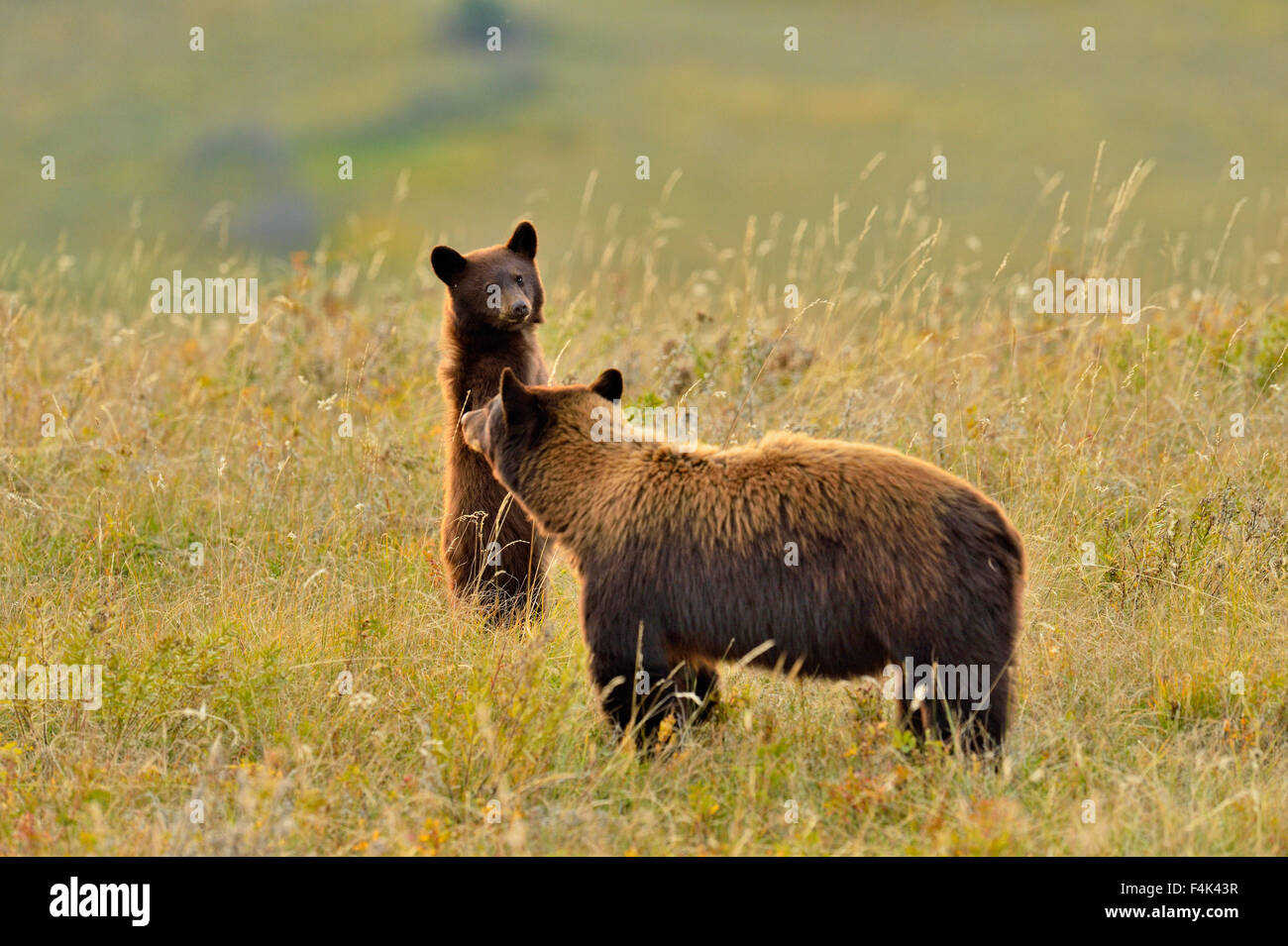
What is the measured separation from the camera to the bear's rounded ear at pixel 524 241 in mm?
7066

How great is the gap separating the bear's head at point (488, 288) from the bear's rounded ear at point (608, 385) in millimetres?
1131

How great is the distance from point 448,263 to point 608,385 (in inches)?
64.8

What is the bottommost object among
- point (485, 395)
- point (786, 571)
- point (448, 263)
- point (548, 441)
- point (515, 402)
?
point (786, 571)

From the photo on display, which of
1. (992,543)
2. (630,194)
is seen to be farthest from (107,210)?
(992,543)

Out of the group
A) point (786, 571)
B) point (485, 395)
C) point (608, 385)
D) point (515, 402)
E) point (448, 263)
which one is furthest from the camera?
point (448, 263)

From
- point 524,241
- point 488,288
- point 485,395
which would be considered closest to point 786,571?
point 485,395

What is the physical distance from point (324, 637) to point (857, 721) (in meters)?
2.37

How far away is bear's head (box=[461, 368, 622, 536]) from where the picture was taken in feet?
17.7

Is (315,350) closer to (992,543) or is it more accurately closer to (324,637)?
(324,637)

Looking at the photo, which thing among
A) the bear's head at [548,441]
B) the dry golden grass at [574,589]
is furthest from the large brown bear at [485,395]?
the bear's head at [548,441]

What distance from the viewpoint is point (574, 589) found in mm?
6996

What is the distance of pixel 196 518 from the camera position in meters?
7.75

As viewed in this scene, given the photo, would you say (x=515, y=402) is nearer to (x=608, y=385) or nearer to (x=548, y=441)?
(x=548, y=441)
